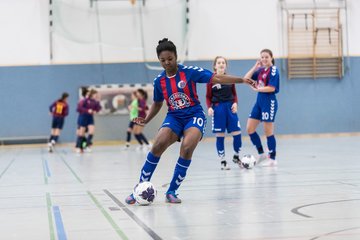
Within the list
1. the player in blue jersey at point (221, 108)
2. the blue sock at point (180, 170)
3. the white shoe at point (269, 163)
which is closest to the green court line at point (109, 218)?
the blue sock at point (180, 170)

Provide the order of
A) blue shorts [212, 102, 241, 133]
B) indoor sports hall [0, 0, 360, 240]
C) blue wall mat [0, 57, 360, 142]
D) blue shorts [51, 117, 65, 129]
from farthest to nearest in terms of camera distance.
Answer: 1. blue wall mat [0, 57, 360, 142]
2. indoor sports hall [0, 0, 360, 240]
3. blue shorts [51, 117, 65, 129]
4. blue shorts [212, 102, 241, 133]

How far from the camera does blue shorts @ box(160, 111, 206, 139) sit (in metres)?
7.34

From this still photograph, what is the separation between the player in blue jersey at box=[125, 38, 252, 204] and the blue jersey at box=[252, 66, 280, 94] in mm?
4487

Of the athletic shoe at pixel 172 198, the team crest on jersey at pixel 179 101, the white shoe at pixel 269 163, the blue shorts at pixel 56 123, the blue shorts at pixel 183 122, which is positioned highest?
the team crest on jersey at pixel 179 101

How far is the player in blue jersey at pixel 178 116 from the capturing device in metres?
7.21

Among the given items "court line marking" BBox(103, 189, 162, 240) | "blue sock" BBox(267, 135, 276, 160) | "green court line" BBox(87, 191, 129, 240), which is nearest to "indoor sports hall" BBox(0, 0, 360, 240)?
"blue sock" BBox(267, 135, 276, 160)

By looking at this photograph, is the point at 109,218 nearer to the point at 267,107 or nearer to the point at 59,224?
the point at 59,224

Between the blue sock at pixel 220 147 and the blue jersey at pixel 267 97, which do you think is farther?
the blue jersey at pixel 267 97

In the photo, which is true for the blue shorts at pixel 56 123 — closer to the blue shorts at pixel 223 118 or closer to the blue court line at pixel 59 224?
the blue shorts at pixel 223 118

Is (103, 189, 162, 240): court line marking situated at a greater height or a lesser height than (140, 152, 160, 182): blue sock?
lesser

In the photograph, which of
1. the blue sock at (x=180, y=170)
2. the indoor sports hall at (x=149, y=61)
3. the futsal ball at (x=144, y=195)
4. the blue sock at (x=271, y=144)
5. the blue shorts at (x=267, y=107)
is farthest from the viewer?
the indoor sports hall at (x=149, y=61)

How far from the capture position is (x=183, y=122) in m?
7.42

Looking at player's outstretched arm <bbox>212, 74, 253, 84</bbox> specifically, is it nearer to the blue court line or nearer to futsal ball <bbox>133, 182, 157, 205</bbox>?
futsal ball <bbox>133, 182, 157, 205</bbox>

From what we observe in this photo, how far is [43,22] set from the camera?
25.5 metres
